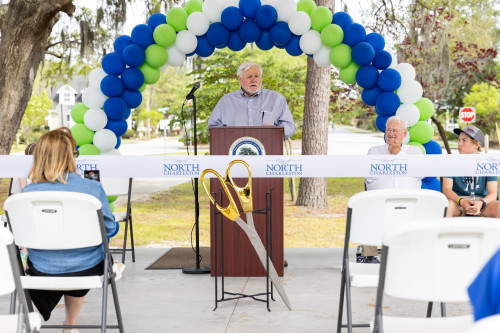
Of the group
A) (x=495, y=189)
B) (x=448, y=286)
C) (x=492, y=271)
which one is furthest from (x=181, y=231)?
(x=492, y=271)

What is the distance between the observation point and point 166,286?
5.40 meters

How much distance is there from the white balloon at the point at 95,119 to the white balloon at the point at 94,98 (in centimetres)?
6

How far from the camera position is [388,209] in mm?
3254

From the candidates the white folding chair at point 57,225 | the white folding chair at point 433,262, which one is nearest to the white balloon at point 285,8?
the white folding chair at point 57,225

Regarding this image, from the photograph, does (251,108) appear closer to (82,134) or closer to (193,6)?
(193,6)

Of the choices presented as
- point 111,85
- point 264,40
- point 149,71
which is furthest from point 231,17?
point 111,85

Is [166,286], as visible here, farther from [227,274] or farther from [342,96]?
[342,96]

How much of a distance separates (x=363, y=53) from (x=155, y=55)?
2120 millimetres

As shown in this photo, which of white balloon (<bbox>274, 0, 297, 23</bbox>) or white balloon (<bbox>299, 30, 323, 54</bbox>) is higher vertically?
white balloon (<bbox>274, 0, 297, 23</bbox>)

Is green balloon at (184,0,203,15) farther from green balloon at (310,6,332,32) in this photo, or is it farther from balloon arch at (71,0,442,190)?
green balloon at (310,6,332,32)

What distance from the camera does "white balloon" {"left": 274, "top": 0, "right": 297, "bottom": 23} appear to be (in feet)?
21.7

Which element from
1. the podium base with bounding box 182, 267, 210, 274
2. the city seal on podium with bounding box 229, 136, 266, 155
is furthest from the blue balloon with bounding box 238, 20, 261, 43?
the podium base with bounding box 182, 267, 210, 274

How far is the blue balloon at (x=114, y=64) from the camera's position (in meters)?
6.69

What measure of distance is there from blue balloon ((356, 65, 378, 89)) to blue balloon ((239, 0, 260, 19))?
122 centimetres
